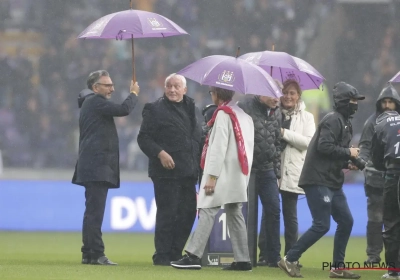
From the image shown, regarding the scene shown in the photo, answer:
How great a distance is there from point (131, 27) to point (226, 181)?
80.6 inches

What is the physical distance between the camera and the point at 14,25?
2062 cm

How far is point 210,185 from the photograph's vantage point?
10.2 metres

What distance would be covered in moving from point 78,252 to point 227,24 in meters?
8.61

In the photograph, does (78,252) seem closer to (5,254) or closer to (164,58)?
(5,254)

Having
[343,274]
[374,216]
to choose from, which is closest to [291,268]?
[343,274]

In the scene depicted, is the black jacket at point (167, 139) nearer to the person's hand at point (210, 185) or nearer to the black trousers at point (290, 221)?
the person's hand at point (210, 185)

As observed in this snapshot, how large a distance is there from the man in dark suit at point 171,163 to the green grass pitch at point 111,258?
0.39 meters

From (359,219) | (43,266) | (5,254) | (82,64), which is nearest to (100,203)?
(43,266)

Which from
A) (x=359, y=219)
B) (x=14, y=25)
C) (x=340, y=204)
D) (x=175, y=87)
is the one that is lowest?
(x=359, y=219)

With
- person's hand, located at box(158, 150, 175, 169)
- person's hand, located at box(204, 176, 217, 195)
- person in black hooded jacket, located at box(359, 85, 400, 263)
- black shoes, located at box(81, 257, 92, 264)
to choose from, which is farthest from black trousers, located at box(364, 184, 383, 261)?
black shoes, located at box(81, 257, 92, 264)

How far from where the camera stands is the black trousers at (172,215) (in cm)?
1111

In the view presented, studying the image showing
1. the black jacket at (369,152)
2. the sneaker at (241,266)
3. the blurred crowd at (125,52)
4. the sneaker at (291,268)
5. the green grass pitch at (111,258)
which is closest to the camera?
the green grass pitch at (111,258)

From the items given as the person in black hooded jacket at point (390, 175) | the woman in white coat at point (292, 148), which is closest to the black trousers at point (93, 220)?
the woman in white coat at point (292, 148)

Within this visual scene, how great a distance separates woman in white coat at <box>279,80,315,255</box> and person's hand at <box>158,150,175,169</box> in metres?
1.43
